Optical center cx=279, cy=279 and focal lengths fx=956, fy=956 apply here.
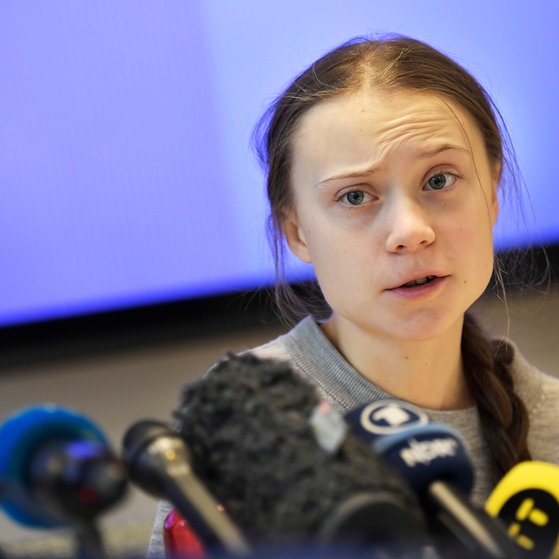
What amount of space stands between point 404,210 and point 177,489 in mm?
428

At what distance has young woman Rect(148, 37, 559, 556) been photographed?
87 centimetres

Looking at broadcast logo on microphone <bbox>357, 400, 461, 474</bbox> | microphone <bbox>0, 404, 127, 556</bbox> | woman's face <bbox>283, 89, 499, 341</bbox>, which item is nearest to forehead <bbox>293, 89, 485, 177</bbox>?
woman's face <bbox>283, 89, 499, 341</bbox>

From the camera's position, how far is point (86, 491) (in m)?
0.45

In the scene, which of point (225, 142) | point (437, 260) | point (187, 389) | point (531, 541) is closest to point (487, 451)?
point (437, 260)

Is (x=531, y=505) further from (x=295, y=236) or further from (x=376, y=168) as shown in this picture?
(x=295, y=236)

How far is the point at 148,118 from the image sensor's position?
69.6 inches

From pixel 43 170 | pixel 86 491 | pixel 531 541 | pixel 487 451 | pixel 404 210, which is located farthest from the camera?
pixel 43 170

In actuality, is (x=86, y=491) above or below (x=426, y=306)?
above

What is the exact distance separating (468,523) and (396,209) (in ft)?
1.34

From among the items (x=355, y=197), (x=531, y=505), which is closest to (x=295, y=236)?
(x=355, y=197)

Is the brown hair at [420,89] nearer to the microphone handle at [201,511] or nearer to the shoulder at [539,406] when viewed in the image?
the shoulder at [539,406]

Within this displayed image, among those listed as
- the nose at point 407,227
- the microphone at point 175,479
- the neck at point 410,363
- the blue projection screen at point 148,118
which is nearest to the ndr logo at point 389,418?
the microphone at point 175,479

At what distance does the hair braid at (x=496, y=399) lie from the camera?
3.18ft

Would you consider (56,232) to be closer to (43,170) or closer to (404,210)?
(43,170)
